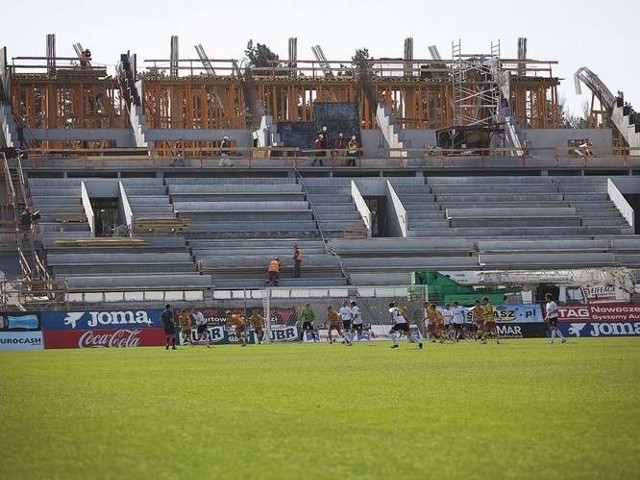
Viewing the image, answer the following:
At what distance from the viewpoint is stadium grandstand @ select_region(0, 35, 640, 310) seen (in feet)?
220

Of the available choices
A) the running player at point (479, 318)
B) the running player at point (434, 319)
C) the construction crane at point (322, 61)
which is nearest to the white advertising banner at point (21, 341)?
the running player at point (434, 319)

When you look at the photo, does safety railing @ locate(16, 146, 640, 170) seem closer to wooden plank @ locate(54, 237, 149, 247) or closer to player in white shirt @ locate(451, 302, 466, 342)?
wooden plank @ locate(54, 237, 149, 247)

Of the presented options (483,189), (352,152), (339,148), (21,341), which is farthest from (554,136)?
(21,341)

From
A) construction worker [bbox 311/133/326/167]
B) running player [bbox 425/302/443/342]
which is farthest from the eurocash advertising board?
construction worker [bbox 311/133/326/167]

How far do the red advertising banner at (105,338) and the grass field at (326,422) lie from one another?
20.1 m

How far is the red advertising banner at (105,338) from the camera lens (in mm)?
52000

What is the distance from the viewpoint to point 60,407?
20359 millimetres

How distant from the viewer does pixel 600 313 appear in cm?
5597

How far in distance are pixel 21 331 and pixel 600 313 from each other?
22415mm

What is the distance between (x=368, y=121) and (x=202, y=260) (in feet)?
82.0

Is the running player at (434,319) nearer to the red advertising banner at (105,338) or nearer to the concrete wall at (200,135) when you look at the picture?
the red advertising banner at (105,338)

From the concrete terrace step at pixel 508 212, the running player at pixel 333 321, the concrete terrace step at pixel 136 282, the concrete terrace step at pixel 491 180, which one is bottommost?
the running player at pixel 333 321

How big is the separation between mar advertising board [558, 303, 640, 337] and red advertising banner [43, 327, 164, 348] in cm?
1589

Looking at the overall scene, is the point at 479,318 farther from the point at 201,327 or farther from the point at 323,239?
the point at 323,239
